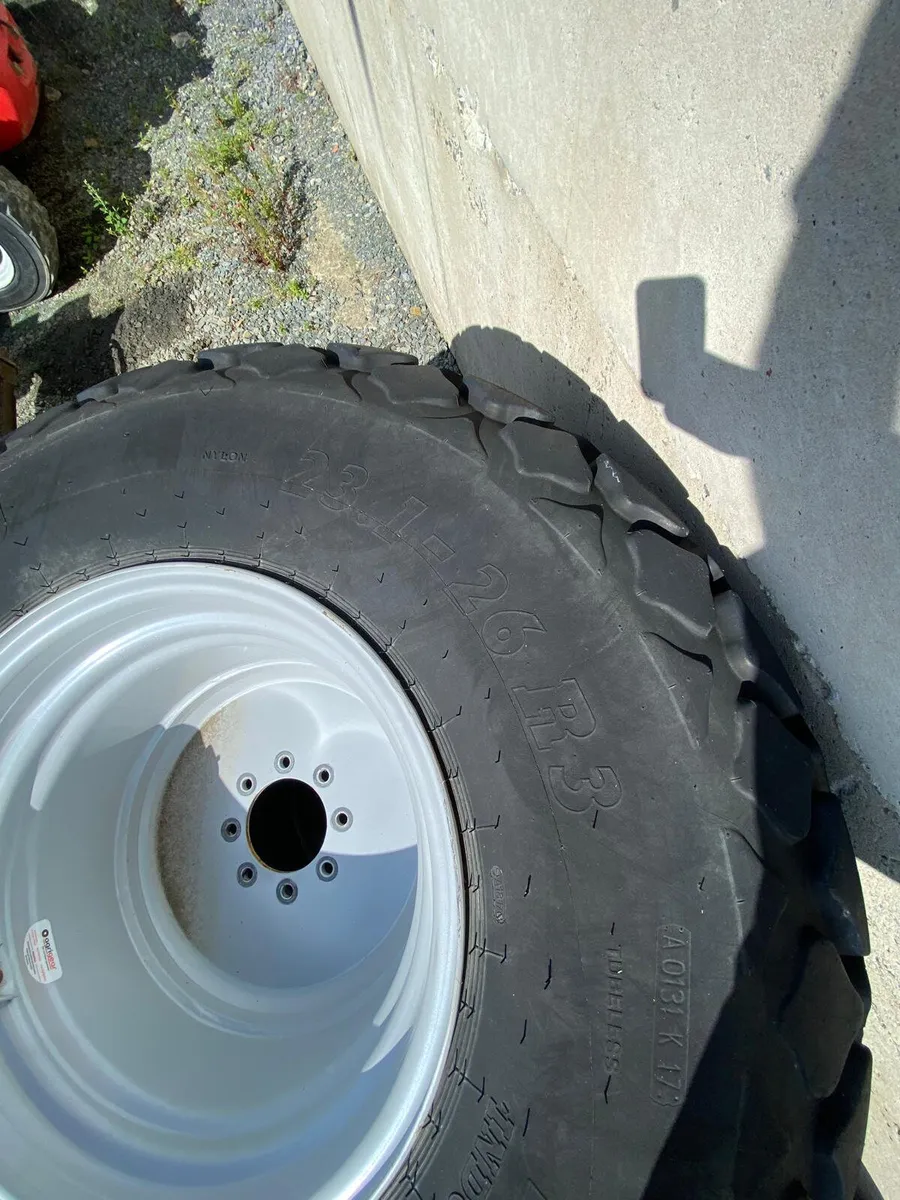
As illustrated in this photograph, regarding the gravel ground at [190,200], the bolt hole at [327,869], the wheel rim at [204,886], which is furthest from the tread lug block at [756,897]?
the gravel ground at [190,200]

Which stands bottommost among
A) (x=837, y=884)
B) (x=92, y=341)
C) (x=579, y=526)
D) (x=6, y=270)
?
(x=837, y=884)

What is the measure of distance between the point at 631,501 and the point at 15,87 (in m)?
3.06

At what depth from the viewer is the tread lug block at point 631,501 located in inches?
42.5

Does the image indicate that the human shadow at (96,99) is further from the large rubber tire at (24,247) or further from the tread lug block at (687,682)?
the tread lug block at (687,682)

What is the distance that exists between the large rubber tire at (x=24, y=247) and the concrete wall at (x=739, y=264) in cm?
172

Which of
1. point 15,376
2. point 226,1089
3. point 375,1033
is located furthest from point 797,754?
point 15,376

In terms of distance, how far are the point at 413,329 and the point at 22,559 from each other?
1.49m

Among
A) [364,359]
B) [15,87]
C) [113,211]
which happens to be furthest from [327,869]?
[15,87]

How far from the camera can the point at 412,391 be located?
1.24 meters

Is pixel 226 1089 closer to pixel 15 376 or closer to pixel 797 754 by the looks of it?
pixel 797 754

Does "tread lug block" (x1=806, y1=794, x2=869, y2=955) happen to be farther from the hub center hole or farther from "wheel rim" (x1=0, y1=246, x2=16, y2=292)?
"wheel rim" (x1=0, y1=246, x2=16, y2=292)

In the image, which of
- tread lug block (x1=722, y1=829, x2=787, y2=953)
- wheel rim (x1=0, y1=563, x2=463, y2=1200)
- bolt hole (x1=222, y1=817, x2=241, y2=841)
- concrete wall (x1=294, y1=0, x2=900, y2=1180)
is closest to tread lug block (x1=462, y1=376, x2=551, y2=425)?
concrete wall (x1=294, y1=0, x2=900, y2=1180)

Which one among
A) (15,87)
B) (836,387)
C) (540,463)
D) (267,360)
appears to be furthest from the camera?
(15,87)

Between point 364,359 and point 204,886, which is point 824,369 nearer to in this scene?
point 364,359
